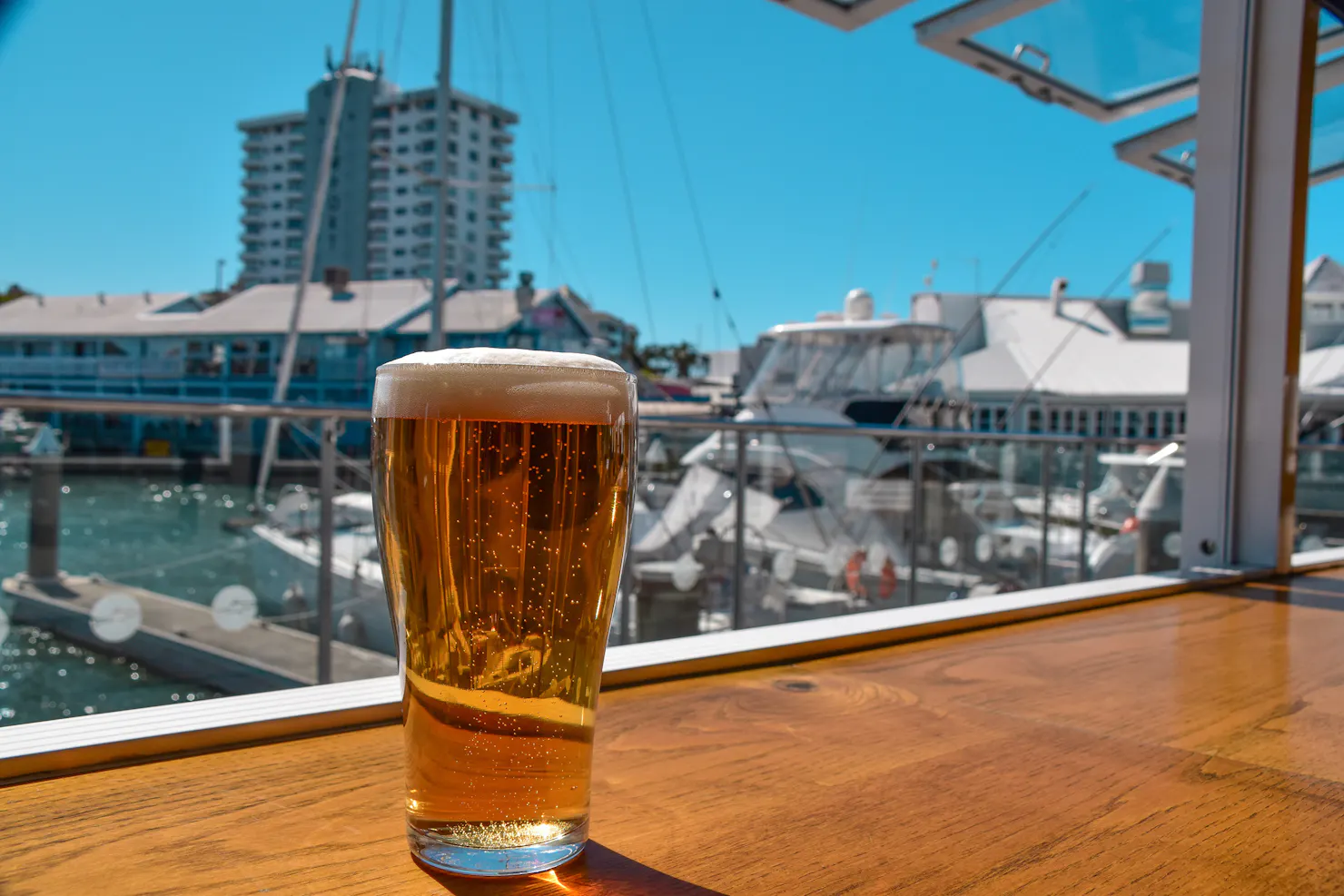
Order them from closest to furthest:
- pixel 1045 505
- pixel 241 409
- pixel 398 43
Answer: pixel 241 409, pixel 1045 505, pixel 398 43

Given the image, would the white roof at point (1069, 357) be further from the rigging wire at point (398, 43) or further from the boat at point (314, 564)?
the boat at point (314, 564)

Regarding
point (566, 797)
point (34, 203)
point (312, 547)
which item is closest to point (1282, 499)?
point (566, 797)

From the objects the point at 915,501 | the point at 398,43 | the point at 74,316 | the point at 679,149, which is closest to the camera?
the point at 915,501

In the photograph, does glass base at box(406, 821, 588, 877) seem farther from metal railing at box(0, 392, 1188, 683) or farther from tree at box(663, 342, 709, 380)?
tree at box(663, 342, 709, 380)

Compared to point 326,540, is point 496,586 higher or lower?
higher

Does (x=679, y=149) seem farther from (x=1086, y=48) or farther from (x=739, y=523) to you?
(x=1086, y=48)

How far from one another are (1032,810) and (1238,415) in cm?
132

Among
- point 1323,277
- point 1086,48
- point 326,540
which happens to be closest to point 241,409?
point 326,540

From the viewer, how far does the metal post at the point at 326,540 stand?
223cm

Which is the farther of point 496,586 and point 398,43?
point 398,43

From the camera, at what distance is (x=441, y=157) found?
30.3 ft

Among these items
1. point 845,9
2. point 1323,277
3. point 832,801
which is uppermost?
point 845,9

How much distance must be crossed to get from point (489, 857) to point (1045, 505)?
3.50 meters

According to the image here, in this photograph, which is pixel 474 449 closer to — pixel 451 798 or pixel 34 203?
pixel 451 798
